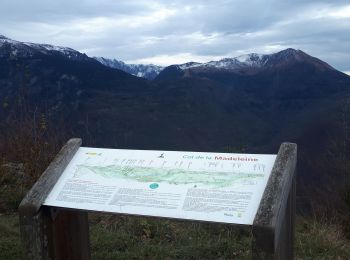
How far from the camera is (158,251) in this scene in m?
4.36

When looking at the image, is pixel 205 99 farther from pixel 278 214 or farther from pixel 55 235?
pixel 278 214

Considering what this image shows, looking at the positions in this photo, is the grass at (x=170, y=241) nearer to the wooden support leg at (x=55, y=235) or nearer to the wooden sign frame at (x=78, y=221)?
the wooden support leg at (x=55, y=235)

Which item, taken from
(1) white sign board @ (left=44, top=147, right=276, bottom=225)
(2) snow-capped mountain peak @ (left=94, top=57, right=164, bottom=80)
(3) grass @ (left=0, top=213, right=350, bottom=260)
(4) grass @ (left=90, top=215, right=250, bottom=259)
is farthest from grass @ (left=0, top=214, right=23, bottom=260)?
(2) snow-capped mountain peak @ (left=94, top=57, right=164, bottom=80)

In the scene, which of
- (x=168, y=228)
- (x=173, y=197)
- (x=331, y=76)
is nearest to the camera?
(x=173, y=197)

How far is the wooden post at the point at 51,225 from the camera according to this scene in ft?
9.55

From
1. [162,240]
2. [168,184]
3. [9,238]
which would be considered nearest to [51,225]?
[168,184]

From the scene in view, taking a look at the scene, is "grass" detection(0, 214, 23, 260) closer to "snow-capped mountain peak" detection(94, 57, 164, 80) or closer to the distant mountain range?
the distant mountain range

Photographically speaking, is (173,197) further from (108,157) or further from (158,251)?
(158,251)

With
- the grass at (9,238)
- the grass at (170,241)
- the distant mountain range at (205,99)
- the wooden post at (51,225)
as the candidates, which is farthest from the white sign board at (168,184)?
the distant mountain range at (205,99)

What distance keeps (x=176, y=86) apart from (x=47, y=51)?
83.3ft

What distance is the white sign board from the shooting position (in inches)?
104

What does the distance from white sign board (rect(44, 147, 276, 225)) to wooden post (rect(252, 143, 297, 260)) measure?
2.6 inches

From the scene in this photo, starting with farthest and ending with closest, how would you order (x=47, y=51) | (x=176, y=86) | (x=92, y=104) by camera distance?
(x=176, y=86) < (x=47, y=51) < (x=92, y=104)

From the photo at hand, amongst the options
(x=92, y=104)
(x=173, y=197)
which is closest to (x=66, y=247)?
(x=173, y=197)
